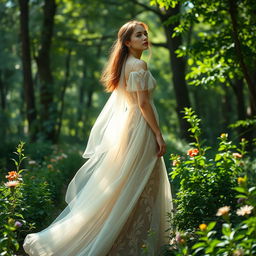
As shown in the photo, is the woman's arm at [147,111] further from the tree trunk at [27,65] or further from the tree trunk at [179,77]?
the tree trunk at [27,65]

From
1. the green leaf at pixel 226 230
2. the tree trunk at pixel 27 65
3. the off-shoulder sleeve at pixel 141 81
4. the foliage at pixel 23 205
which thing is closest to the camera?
the green leaf at pixel 226 230

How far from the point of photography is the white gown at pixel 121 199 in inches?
174

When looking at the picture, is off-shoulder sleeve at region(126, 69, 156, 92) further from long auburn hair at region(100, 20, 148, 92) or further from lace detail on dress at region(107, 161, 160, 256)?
Answer: lace detail on dress at region(107, 161, 160, 256)

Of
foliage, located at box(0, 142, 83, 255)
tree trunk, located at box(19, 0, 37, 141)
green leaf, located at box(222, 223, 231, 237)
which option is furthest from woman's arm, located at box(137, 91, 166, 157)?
tree trunk, located at box(19, 0, 37, 141)

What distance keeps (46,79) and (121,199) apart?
1197 cm

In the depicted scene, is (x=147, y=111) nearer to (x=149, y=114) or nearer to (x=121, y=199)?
(x=149, y=114)

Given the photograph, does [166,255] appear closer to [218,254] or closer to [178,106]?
[218,254]

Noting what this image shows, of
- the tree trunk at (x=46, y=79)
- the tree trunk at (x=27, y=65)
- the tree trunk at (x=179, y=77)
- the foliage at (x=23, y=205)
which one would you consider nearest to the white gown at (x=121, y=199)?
the foliage at (x=23, y=205)

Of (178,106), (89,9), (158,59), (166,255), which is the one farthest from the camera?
(158,59)

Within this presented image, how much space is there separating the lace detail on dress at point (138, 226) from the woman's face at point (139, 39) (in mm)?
1368

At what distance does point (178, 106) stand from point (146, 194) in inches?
381

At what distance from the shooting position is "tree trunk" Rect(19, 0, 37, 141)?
1495 cm

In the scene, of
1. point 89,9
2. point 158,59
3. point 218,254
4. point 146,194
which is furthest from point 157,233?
point 158,59

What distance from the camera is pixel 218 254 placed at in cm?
298
